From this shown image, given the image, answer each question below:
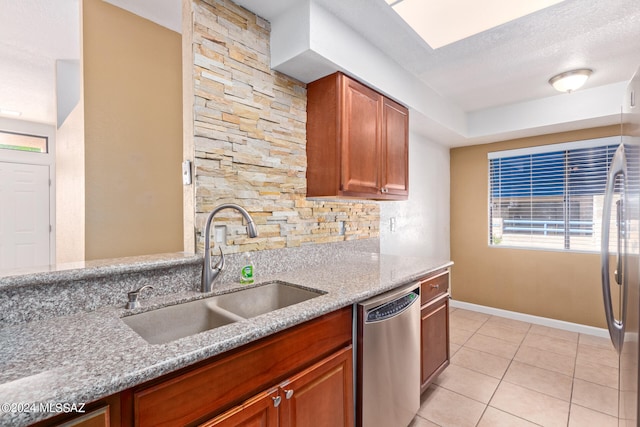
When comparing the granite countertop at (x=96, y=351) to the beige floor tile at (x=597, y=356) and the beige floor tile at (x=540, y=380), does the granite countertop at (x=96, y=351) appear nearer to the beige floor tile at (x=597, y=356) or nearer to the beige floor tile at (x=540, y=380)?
the beige floor tile at (x=540, y=380)

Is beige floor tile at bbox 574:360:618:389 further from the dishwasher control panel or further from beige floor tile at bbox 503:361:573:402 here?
the dishwasher control panel

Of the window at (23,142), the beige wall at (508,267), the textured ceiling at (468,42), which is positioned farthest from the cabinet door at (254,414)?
the window at (23,142)

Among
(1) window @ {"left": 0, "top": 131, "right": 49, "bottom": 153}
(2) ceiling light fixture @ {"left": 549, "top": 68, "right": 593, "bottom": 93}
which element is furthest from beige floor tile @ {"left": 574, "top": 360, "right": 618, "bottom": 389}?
(1) window @ {"left": 0, "top": 131, "right": 49, "bottom": 153}

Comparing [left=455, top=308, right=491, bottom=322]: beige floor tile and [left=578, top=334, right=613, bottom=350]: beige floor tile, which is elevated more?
[left=455, top=308, right=491, bottom=322]: beige floor tile

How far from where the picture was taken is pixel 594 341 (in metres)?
3.00

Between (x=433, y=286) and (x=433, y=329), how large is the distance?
0.30m

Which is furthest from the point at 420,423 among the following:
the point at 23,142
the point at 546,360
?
the point at 23,142

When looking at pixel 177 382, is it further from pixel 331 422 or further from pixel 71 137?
pixel 71 137

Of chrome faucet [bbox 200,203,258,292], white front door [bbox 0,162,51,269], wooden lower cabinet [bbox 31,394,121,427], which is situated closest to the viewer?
wooden lower cabinet [bbox 31,394,121,427]

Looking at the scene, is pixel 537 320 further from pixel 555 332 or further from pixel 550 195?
pixel 550 195

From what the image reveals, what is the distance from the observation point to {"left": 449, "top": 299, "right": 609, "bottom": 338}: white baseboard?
3138mm

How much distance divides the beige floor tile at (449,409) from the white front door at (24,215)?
5266 millimetres

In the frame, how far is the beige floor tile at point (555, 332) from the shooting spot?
3.10 m

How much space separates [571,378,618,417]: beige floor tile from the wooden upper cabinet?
1.99 m
